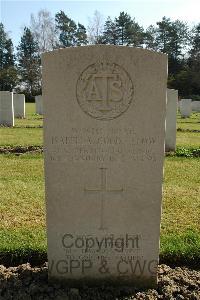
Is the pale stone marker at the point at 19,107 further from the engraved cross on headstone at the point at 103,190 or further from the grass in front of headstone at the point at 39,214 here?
the engraved cross on headstone at the point at 103,190

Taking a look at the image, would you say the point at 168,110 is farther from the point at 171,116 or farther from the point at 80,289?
the point at 80,289

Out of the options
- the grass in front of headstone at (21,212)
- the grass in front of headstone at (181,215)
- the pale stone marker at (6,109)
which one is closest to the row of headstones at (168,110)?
the pale stone marker at (6,109)

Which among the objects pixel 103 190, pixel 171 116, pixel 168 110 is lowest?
pixel 103 190

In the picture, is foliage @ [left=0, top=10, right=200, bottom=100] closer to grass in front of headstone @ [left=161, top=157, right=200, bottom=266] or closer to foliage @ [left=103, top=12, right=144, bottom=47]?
foliage @ [left=103, top=12, right=144, bottom=47]

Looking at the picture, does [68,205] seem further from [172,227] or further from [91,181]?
[172,227]

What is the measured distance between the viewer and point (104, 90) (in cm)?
343

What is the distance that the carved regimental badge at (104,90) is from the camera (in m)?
3.39

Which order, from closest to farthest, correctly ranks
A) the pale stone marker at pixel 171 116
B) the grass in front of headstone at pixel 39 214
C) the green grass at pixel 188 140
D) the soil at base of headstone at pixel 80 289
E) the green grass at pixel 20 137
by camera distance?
the soil at base of headstone at pixel 80 289 < the grass in front of headstone at pixel 39 214 < the pale stone marker at pixel 171 116 < the green grass at pixel 20 137 < the green grass at pixel 188 140

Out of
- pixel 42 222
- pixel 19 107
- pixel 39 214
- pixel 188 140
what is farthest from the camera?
pixel 19 107

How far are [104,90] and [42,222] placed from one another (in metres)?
2.44

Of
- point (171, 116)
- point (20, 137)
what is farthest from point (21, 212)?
point (20, 137)

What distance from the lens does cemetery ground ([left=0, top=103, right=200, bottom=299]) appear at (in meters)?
3.82

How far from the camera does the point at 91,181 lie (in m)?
3.59

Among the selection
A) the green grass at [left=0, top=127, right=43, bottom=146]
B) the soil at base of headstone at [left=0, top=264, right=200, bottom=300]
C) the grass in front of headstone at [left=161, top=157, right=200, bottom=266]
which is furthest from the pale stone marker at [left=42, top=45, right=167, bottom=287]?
the green grass at [left=0, top=127, right=43, bottom=146]
